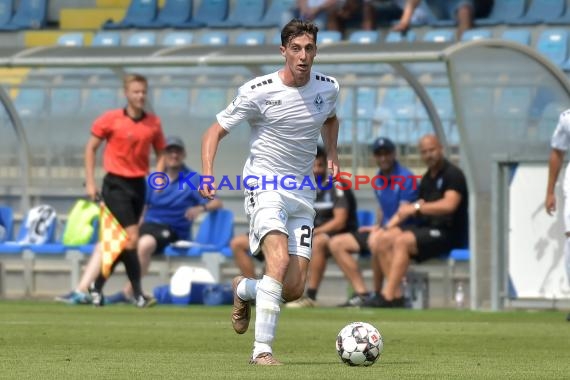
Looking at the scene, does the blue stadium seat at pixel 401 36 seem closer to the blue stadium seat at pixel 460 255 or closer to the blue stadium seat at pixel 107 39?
the blue stadium seat at pixel 107 39

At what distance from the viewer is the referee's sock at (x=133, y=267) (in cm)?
1575

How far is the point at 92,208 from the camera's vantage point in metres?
18.9

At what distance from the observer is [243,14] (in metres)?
26.1

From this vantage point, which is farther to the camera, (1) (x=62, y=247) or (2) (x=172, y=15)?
(2) (x=172, y=15)

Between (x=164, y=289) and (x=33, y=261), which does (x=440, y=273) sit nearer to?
(x=164, y=289)

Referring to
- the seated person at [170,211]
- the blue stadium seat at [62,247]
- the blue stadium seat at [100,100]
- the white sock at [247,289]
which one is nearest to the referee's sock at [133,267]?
the seated person at [170,211]

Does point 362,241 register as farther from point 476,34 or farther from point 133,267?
point 476,34

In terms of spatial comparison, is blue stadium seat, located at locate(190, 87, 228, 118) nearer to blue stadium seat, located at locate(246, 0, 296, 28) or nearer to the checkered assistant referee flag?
the checkered assistant referee flag

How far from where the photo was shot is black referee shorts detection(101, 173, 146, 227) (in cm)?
1555

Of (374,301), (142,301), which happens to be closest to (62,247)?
(142,301)

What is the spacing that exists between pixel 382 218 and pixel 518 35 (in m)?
6.60

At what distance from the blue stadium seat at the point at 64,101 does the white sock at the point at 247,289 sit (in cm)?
975

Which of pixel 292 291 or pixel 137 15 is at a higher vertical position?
Result: pixel 137 15

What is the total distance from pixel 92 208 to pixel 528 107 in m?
5.61
